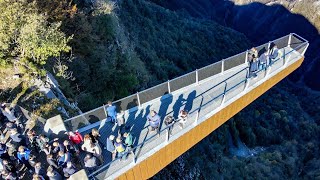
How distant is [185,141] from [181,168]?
6.26 metres

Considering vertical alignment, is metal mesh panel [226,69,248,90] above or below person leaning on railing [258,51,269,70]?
below

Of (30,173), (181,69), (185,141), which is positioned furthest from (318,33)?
(30,173)

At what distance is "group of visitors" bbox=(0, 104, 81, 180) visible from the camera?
1326cm

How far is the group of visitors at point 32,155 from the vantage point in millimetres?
13260

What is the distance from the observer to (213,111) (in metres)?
19.1

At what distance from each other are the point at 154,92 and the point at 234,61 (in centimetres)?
585

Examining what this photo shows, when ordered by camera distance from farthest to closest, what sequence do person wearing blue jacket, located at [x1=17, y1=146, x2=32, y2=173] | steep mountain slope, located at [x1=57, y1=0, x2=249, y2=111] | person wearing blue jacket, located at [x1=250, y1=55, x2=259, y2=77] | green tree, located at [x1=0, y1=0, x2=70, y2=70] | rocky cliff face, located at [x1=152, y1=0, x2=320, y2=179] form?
rocky cliff face, located at [x1=152, y1=0, x2=320, y2=179] → steep mountain slope, located at [x1=57, y1=0, x2=249, y2=111] → person wearing blue jacket, located at [x1=250, y1=55, x2=259, y2=77] → green tree, located at [x1=0, y1=0, x2=70, y2=70] → person wearing blue jacket, located at [x1=17, y1=146, x2=32, y2=173]

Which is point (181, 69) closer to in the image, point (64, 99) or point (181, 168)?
point (181, 168)

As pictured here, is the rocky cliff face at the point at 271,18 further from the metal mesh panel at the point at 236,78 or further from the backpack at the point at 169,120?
the backpack at the point at 169,120

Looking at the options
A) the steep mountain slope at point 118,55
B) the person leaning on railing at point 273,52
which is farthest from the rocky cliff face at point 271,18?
→ the person leaning on railing at point 273,52

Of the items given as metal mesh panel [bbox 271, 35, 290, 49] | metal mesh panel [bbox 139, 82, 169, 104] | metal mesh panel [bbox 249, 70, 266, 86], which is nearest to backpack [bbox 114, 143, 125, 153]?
metal mesh panel [bbox 139, 82, 169, 104]

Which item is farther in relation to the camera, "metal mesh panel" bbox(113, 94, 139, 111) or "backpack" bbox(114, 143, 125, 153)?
"metal mesh panel" bbox(113, 94, 139, 111)

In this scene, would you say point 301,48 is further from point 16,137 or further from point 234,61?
point 16,137

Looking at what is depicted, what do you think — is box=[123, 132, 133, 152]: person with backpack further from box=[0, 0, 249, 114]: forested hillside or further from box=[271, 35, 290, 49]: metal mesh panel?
box=[271, 35, 290, 49]: metal mesh panel
